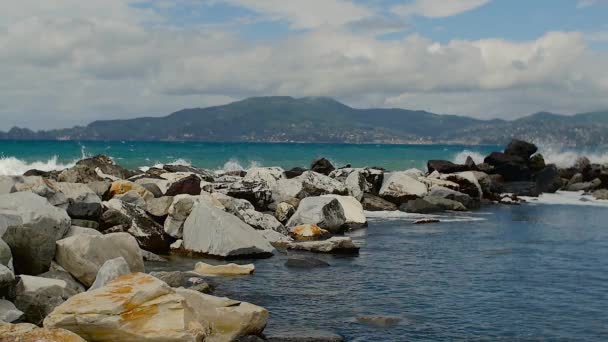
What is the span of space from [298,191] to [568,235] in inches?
510

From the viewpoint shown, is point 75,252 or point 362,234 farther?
point 362,234

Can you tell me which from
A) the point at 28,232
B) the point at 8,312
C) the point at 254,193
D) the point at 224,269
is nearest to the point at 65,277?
the point at 28,232

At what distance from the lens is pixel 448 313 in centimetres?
1587

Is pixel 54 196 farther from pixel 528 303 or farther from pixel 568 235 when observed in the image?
pixel 568 235

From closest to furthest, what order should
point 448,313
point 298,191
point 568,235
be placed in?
point 448,313
point 568,235
point 298,191

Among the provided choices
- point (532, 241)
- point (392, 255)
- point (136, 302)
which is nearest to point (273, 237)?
point (392, 255)

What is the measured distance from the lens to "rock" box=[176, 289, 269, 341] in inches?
517

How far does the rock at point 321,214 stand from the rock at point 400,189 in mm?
12105

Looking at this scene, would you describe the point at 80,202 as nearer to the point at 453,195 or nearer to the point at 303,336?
the point at 303,336

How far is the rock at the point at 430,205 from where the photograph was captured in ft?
134

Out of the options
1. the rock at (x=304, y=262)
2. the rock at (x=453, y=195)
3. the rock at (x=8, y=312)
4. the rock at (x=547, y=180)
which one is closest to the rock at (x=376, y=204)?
the rock at (x=453, y=195)

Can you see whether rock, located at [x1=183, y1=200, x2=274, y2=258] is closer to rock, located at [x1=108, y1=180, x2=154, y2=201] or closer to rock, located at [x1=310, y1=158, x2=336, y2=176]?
rock, located at [x1=108, y1=180, x2=154, y2=201]

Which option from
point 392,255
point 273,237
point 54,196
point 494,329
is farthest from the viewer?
point 273,237

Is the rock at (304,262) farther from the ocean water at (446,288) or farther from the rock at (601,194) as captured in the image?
the rock at (601,194)
